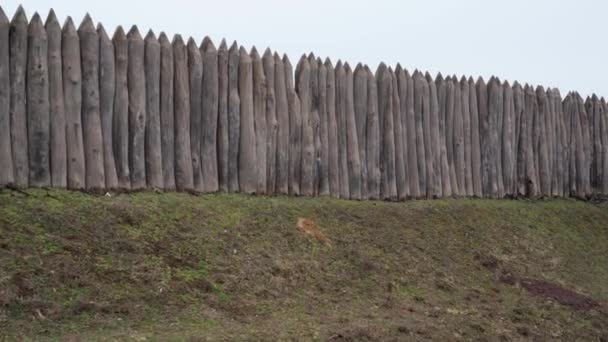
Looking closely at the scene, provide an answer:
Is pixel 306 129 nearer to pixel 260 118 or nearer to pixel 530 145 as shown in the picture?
pixel 260 118

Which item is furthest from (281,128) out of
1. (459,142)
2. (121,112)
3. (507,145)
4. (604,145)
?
(604,145)

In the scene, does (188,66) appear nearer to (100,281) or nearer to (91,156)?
(91,156)

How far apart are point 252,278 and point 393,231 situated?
282 cm

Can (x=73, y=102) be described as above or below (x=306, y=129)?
above

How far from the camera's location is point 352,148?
1076 cm

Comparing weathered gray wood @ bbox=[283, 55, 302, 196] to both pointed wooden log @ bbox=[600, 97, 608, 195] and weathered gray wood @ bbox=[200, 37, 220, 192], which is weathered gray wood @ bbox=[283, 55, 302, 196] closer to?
weathered gray wood @ bbox=[200, 37, 220, 192]

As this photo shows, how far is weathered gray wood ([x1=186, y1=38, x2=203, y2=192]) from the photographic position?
920 cm

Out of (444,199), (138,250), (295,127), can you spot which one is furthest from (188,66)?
(444,199)

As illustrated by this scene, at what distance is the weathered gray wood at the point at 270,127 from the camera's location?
9844 mm

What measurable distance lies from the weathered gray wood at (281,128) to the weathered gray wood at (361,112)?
1.32 meters

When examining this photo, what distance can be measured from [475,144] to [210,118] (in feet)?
16.7

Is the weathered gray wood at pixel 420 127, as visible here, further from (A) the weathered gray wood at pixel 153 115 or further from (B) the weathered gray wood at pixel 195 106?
(A) the weathered gray wood at pixel 153 115

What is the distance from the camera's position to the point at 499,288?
9109 millimetres

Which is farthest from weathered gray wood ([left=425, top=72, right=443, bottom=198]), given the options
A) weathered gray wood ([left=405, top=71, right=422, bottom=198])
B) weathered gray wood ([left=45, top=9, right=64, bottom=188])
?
weathered gray wood ([left=45, top=9, right=64, bottom=188])
